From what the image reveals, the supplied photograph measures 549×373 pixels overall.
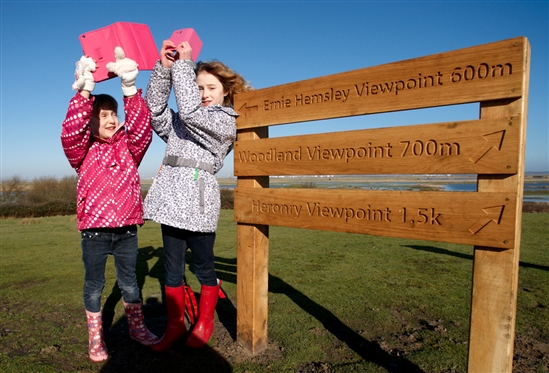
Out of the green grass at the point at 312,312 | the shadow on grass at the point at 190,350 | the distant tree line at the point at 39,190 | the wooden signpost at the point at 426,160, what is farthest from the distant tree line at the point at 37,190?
the wooden signpost at the point at 426,160

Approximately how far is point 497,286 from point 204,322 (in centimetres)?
201

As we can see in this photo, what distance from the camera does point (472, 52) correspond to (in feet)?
6.14

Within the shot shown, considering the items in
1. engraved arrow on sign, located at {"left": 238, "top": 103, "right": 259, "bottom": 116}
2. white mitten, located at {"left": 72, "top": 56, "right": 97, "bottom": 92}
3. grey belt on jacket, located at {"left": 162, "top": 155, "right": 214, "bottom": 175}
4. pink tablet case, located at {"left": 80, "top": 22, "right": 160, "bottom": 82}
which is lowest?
grey belt on jacket, located at {"left": 162, "top": 155, "right": 214, "bottom": 175}

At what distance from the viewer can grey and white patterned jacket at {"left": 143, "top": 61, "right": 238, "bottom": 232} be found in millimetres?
2490

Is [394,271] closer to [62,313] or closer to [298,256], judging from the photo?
[298,256]

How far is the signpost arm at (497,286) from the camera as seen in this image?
176 centimetres

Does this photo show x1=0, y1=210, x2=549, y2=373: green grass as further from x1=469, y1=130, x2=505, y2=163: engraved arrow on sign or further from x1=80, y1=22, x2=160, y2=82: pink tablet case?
x1=80, y1=22, x2=160, y2=82: pink tablet case

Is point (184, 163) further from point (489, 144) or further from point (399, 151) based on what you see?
point (489, 144)

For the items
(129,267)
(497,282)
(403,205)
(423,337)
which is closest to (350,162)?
(403,205)

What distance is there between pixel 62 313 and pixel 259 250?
2190 mm

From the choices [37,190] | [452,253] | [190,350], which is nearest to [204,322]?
[190,350]

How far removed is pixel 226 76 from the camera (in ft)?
9.53

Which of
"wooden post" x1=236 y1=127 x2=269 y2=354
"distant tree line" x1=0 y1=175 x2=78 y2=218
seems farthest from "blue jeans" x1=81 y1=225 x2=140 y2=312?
"distant tree line" x1=0 y1=175 x2=78 y2=218

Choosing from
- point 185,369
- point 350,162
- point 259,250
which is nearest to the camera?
point 350,162
